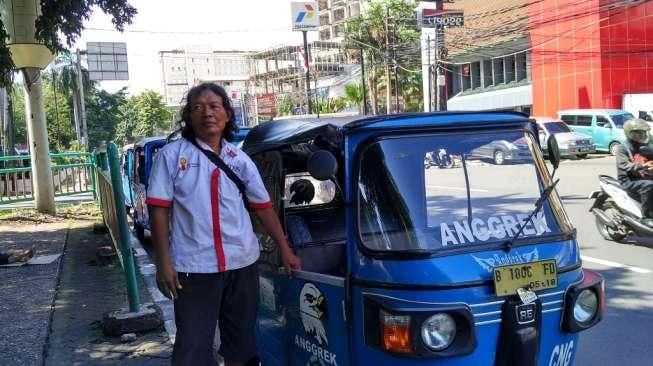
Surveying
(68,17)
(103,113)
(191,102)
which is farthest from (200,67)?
(191,102)

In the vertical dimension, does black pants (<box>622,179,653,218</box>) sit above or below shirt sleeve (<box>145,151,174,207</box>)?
below

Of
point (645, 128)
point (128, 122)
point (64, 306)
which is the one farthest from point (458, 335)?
point (128, 122)

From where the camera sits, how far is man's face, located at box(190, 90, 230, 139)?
9.46ft

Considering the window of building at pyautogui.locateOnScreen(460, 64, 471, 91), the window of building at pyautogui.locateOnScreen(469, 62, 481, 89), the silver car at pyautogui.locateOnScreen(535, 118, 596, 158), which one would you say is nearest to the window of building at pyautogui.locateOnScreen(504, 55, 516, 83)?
the window of building at pyautogui.locateOnScreen(469, 62, 481, 89)

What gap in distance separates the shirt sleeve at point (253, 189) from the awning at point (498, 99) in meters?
29.6

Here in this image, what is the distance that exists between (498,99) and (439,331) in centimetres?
3449

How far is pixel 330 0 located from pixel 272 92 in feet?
116

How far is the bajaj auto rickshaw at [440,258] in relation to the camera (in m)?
2.49

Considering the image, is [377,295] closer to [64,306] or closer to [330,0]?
[64,306]

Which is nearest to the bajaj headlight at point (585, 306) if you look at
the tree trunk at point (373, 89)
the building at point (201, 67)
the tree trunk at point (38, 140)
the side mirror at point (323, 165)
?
the side mirror at point (323, 165)

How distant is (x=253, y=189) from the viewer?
2.96 meters

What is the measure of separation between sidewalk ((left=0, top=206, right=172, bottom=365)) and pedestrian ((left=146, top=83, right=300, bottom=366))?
163cm

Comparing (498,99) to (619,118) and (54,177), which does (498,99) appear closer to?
(619,118)

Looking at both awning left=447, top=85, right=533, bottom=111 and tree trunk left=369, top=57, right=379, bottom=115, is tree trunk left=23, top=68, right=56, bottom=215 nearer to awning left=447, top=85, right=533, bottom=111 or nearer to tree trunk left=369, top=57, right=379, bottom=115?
awning left=447, top=85, right=533, bottom=111
